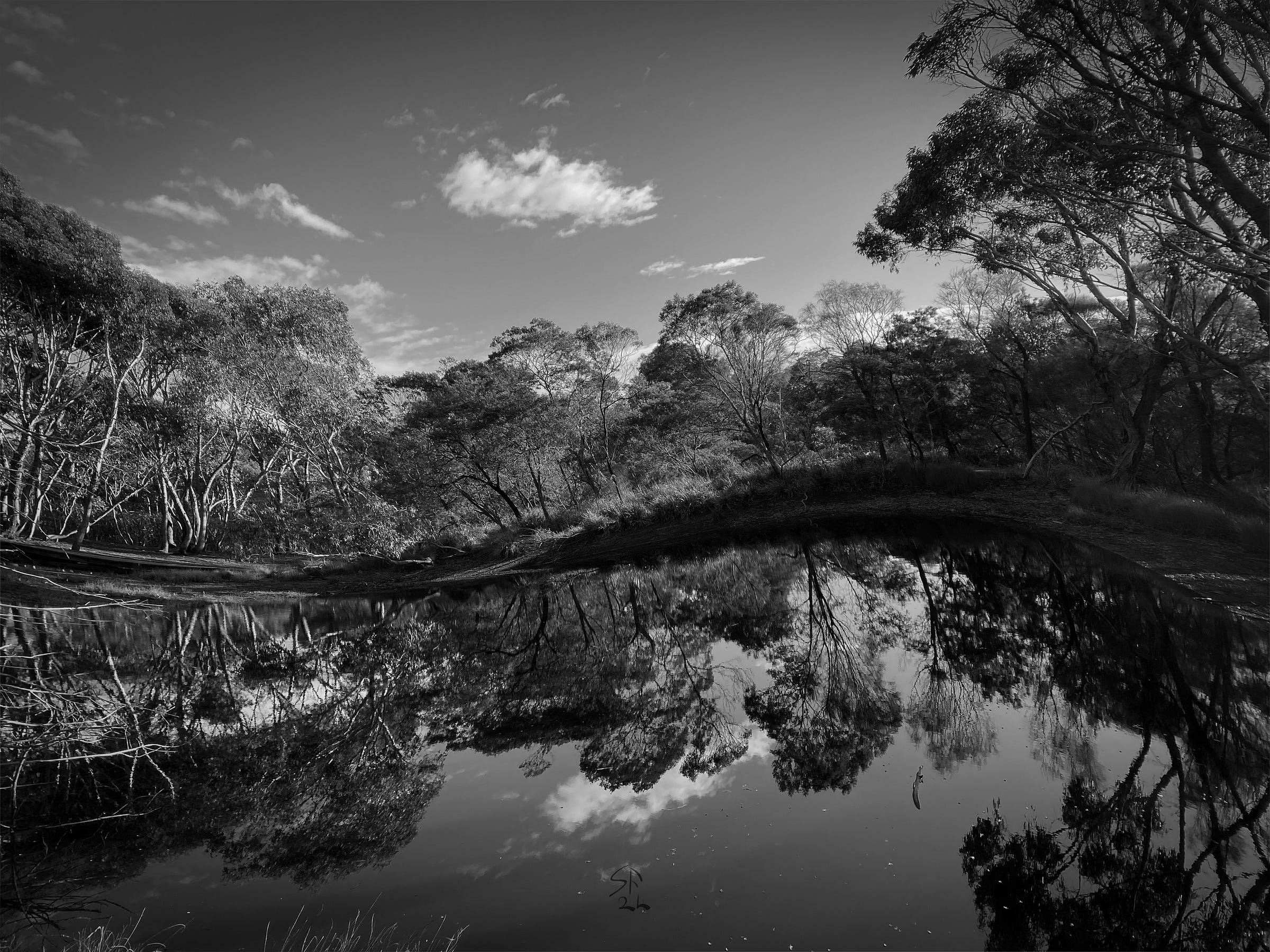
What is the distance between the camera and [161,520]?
926 inches

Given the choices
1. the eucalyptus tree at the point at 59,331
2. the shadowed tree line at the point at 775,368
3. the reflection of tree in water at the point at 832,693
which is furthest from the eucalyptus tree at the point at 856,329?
the eucalyptus tree at the point at 59,331

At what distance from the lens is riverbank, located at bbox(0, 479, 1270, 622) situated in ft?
37.5

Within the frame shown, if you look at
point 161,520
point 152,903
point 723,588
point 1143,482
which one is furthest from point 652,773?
point 161,520

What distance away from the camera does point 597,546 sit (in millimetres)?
17078

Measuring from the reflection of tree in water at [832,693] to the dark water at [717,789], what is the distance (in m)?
0.04

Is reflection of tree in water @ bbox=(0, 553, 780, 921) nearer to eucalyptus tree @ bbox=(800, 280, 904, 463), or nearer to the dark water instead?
the dark water

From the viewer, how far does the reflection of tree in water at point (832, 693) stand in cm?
382

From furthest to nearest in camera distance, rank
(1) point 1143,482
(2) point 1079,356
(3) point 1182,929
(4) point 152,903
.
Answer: (2) point 1079,356 < (1) point 1143,482 < (4) point 152,903 < (3) point 1182,929

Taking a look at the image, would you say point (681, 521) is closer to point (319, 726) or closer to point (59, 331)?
point (319, 726)

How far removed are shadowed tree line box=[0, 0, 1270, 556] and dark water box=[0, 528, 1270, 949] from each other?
2.95 meters

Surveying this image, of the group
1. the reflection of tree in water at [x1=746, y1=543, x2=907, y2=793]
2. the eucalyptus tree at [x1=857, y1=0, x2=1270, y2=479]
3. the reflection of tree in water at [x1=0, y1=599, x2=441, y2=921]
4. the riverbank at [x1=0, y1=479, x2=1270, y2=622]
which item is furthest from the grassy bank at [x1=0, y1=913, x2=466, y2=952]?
the riverbank at [x1=0, y1=479, x2=1270, y2=622]

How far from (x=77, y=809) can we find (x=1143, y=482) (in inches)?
706

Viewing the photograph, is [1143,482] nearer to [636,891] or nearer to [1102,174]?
[1102,174]

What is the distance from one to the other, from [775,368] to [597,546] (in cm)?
865
